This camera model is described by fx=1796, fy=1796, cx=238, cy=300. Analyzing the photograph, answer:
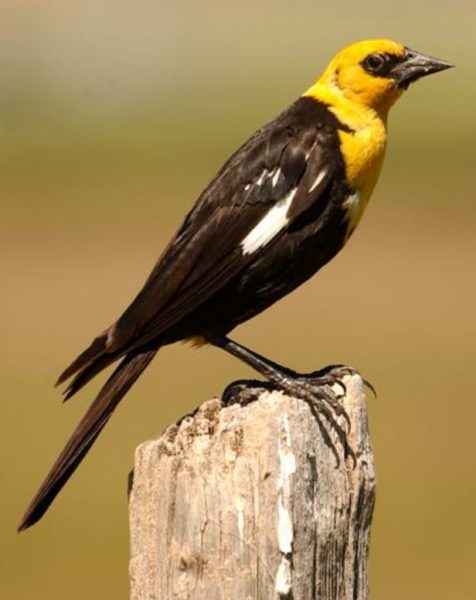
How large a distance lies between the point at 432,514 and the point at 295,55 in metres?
66.3

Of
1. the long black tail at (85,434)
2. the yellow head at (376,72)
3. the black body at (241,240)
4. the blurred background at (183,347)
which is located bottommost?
the long black tail at (85,434)

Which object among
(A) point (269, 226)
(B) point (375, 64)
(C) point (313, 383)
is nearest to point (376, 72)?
(B) point (375, 64)

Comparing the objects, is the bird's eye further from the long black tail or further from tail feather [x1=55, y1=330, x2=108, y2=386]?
tail feather [x1=55, y1=330, x2=108, y2=386]

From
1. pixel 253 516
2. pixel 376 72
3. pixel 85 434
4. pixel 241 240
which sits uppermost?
pixel 376 72

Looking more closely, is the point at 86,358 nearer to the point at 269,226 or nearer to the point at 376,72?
the point at 269,226

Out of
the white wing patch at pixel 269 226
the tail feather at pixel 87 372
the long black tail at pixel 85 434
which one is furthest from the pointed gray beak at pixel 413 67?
the tail feather at pixel 87 372

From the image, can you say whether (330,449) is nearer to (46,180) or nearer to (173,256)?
(173,256)

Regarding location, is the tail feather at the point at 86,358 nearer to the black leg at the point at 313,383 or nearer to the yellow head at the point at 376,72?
the black leg at the point at 313,383

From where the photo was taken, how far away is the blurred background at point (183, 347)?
11.1m

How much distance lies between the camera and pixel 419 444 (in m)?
13.1

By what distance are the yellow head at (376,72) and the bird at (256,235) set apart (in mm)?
110

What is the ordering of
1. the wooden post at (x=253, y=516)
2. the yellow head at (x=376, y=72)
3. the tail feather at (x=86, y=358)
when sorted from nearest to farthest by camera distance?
the wooden post at (x=253, y=516) < the tail feather at (x=86, y=358) < the yellow head at (x=376, y=72)

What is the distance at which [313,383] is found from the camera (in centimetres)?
494

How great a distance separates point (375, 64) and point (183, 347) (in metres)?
11.5
